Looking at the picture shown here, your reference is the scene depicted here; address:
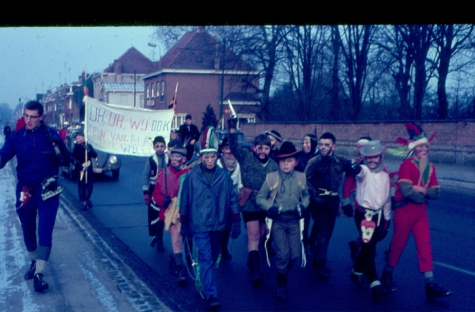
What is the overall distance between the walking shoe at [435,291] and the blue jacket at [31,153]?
437cm

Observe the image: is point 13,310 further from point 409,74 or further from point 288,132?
point 288,132

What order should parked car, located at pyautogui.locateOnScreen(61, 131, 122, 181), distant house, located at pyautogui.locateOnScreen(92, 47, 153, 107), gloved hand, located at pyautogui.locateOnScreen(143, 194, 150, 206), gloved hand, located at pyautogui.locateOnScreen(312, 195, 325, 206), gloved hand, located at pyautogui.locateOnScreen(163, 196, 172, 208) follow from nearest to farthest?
gloved hand, located at pyautogui.locateOnScreen(312, 195, 325, 206), gloved hand, located at pyautogui.locateOnScreen(163, 196, 172, 208), gloved hand, located at pyautogui.locateOnScreen(143, 194, 150, 206), parked car, located at pyautogui.locateOnScreen(61, 131, 122, 181), distant house, located at pyautogui.locateOnScreen(92, 47, 153, 107)

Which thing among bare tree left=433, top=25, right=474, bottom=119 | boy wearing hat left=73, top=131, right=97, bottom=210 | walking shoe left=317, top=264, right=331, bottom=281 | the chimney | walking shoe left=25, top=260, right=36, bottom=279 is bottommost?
walking shoe left=25, top=260, right=36, bottom=279

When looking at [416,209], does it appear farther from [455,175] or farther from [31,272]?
[455,175]

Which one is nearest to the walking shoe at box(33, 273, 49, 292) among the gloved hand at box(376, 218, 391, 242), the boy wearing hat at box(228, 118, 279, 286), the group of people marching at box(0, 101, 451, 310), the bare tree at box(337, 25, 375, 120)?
the group of people marching at box(0, 101, 451, 310)

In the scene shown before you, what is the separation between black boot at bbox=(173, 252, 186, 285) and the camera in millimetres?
6566

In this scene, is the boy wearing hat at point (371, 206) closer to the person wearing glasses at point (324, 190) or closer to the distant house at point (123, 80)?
the person wearing glasses at point (324, 190)

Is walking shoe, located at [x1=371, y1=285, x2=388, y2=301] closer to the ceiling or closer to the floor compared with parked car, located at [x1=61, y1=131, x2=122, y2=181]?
closer to the floor

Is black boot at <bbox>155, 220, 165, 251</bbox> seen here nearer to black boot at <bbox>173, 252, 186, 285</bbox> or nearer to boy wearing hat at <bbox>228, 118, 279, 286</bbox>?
black boot at <bbox>173, 252, 186, 285</bbox>

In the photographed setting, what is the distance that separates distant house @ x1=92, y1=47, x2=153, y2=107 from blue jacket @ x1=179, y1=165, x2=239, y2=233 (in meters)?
67.1

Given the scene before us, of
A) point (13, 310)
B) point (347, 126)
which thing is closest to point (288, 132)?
point (347, 126)

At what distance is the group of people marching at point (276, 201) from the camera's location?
5.91 m

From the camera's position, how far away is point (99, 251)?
26.9ft
